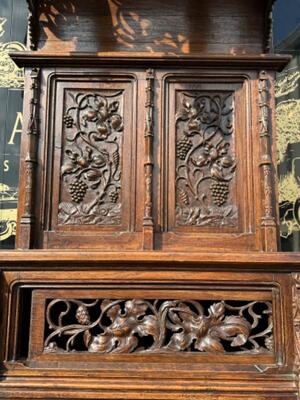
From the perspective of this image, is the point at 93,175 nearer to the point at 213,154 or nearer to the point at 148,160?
the point at 148,160

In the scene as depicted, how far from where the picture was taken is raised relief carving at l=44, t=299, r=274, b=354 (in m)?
1.57

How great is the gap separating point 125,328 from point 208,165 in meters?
0.63

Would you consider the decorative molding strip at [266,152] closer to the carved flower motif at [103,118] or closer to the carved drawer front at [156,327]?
the carved drawer front at [156,327]

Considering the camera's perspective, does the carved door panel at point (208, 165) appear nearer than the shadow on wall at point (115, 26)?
Yes

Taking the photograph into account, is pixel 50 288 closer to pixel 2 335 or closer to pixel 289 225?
pixel 2 335

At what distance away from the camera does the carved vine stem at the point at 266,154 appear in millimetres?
1636

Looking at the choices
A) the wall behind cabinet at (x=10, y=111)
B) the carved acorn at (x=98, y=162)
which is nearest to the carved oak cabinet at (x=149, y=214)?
the carved acorn at (x=98, y=162)

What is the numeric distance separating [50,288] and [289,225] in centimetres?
124

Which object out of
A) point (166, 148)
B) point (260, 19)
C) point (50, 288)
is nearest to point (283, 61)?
point (260, 19)

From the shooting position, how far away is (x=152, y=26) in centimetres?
180

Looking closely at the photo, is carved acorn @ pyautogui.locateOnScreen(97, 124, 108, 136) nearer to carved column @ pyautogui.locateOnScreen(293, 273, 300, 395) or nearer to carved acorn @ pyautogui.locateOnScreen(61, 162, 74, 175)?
carved acorn @ pyautogui.locateOnScreen(61, 162, 74, 175)

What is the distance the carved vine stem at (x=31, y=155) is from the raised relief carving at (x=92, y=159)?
4.0 inches

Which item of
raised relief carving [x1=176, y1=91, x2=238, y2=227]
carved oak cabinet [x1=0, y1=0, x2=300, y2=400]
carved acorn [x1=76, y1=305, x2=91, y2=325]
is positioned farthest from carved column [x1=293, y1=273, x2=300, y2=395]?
carved acorn [x1=76, y1=305, x2=91, y2=325]

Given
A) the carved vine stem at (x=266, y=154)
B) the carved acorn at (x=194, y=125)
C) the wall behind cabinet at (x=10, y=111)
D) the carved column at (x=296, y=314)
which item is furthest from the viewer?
the wall behind cabinet at (x=10, y=111)
